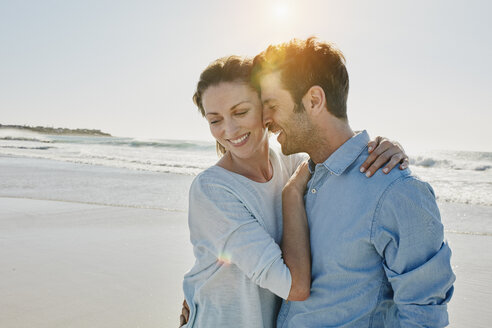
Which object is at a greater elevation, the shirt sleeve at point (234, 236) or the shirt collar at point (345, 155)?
the shirt collar at point (345, 155)

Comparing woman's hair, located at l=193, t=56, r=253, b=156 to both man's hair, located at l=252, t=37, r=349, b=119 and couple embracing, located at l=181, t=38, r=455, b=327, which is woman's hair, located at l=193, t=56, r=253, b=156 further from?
man's hair, located at l=252, t=37, r=349, b=119

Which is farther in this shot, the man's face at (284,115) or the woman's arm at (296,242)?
the man's face at (284,115)

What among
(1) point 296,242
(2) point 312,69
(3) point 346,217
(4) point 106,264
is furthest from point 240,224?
(4) point 106,264

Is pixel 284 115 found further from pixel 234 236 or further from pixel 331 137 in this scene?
pixel 234 236

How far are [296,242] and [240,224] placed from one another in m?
0.28

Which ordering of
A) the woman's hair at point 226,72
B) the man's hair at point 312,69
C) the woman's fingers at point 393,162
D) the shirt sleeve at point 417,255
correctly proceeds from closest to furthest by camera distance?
1. the shirt sleeve at point 417,255
2. the woman's fingers at point 393,162
3. the man's hair at point 312,69
4. the woman's hair at point 226,72

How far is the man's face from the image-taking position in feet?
6.96

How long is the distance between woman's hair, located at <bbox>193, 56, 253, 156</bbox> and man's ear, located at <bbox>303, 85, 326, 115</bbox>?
416 millimetres

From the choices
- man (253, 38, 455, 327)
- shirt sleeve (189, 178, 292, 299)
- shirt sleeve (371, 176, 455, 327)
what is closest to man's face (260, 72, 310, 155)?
man (253, 38, 455, 327)

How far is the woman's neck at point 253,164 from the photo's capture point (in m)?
2.33

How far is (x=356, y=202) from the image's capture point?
1792 mm

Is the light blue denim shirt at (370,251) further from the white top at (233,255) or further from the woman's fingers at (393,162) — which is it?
the white top at (233,255)

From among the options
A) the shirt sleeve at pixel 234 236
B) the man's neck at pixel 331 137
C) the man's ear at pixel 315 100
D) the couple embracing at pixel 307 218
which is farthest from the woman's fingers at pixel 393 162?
the shirt sleeve at pixel 234 236

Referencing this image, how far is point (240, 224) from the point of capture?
6.39ft
